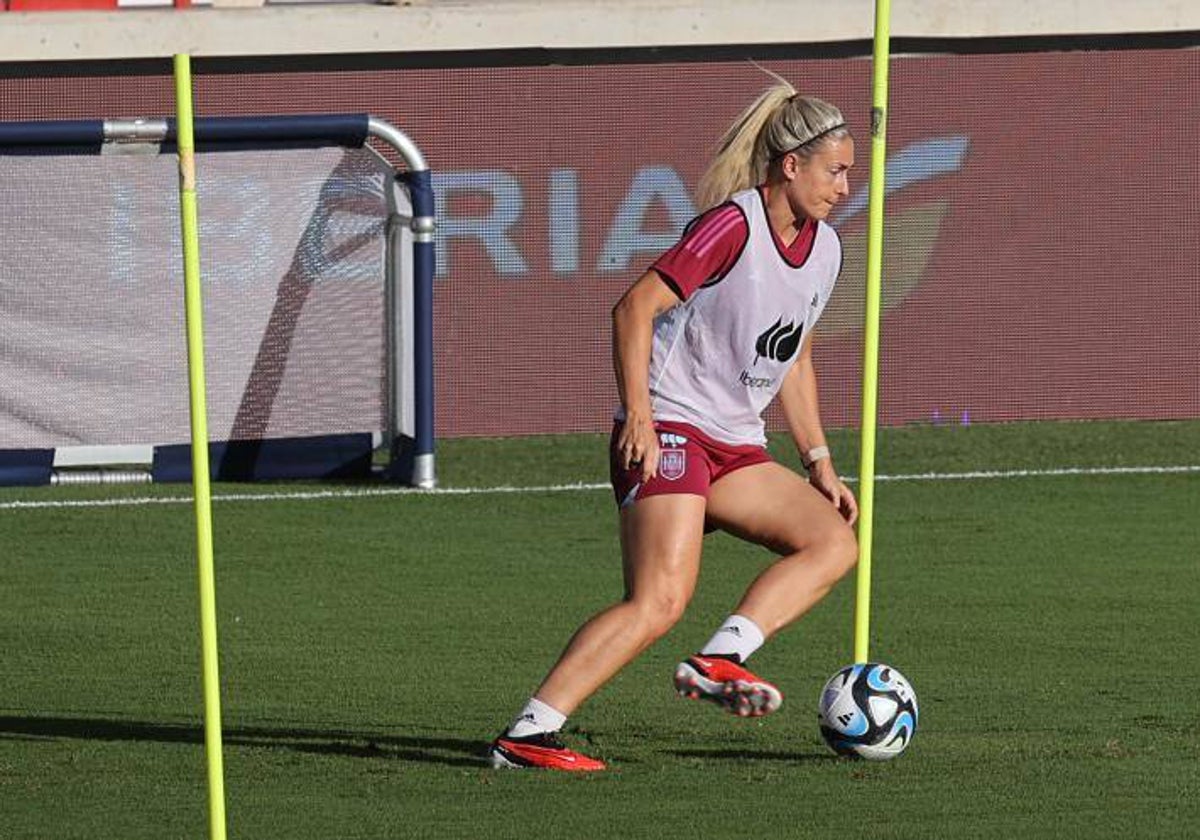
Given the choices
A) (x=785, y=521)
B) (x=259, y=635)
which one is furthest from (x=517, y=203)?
(x=785, y=521)

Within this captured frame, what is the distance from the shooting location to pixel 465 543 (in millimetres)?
12344

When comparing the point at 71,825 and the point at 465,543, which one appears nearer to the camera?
the point at 71,825

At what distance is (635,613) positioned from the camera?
6.88 m

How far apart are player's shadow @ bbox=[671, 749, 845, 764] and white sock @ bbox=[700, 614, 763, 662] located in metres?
0.46

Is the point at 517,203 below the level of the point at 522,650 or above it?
above

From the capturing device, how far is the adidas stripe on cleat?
21.9 ft

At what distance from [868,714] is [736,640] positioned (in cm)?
46

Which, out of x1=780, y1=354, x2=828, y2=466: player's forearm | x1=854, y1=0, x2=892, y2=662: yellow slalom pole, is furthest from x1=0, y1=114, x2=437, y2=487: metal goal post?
x1=854, y1=0, x2=892, y2=662: yellow slalom pole

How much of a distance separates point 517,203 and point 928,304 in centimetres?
289

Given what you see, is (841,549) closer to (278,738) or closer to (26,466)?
(278,738)

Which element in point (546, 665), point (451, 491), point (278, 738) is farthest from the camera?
point (451, 491)

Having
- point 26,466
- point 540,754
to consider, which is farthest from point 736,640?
point 26,466

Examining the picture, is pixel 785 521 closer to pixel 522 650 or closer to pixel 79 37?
pixel 522 650

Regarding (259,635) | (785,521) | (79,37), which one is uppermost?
(79,37)
